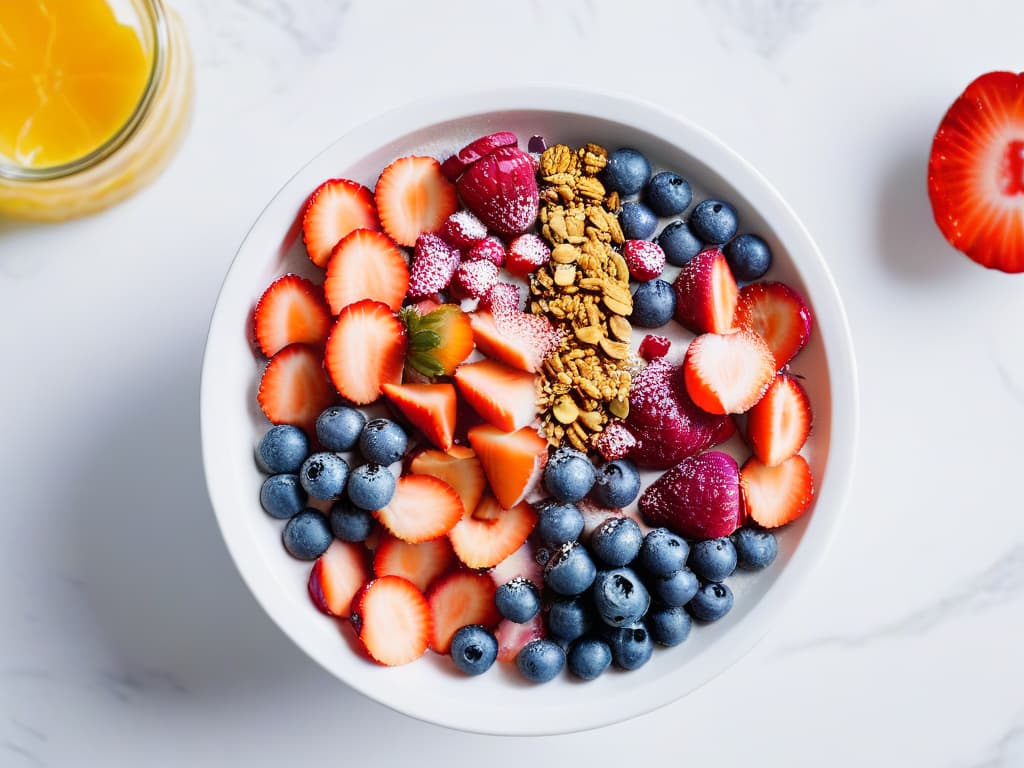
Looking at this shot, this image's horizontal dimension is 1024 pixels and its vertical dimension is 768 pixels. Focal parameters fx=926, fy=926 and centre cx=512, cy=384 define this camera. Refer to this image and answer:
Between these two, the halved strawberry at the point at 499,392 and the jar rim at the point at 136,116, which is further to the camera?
the jar rim at the point at 136,116

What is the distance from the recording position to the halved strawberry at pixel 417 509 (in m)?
1.04

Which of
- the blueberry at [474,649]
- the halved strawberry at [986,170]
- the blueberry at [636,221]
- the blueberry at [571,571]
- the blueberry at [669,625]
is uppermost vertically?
the halved strawberry at [986,170]

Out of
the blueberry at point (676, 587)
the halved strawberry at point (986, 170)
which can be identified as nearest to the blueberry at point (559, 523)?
the blueberry at point (676, 587)

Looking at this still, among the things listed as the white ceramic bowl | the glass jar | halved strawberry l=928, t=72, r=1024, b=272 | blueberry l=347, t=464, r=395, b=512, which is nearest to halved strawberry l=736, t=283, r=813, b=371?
the white ceramic bowl

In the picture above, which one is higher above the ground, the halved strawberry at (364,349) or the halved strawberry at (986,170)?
the halved strawberry at (986,170)

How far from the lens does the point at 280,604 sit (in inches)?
40.8

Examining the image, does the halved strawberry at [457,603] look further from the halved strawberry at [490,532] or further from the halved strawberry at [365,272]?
the halved strawberry at [365,272]

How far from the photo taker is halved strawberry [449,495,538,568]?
106 cm

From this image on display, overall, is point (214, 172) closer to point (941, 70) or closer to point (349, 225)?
point (349, 225)

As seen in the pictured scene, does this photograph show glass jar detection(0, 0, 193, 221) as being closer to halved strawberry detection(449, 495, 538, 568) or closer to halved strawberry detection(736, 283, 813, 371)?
halved strawberry detection(449, 495, 538, 568)

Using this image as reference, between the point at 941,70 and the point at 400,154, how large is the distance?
79 cm

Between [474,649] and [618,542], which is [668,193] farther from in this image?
[474,649]

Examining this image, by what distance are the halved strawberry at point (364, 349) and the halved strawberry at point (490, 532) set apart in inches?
7.1

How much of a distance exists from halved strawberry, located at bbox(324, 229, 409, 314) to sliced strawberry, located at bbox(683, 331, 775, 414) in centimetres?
35
